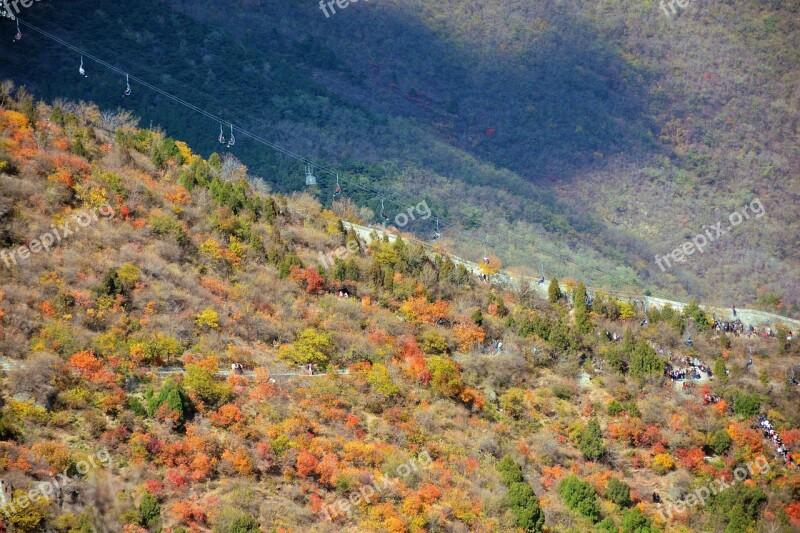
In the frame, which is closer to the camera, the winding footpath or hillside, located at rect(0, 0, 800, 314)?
the winding footpath

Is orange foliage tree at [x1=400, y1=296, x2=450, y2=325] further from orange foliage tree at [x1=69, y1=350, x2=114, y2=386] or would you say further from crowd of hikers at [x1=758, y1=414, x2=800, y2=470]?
orange foliage tree at [x1=69, y1=350, x2=114, y2=386]

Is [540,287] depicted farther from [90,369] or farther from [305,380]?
[90,369]

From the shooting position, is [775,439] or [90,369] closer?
[90,369]

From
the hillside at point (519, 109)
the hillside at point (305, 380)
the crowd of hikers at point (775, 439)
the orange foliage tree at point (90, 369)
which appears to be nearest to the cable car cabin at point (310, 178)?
the hillside at point (519, 109)

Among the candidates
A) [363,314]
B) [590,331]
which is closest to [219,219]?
[363,314]

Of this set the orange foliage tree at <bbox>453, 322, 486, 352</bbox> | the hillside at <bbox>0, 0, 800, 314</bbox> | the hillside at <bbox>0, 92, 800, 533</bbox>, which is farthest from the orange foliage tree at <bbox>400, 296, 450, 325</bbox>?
the hillside at <bbox>0, 0, 800, 314</bbox>

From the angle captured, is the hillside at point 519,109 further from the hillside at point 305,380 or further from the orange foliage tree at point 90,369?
the orange foliage tree at point 90,369

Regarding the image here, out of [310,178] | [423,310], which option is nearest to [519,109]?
[310,178]

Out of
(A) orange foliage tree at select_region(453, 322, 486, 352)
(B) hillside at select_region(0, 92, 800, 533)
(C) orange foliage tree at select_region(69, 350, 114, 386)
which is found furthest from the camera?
(A) orange foliage tree at select_region(453, 322, 486, 352)
